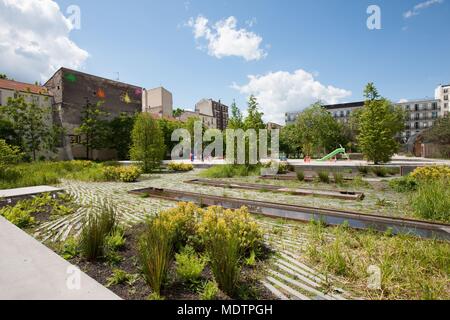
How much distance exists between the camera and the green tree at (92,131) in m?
30.4

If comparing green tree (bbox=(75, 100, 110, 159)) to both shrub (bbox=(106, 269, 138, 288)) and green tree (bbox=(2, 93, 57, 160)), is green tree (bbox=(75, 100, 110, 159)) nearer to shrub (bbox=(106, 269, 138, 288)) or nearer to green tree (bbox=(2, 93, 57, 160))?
green tree (bbox=(2, 93, 57, 160))

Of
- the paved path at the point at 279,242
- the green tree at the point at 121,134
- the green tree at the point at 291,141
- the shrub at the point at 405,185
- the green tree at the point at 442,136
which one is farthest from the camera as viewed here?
the green tree at the point at 291,141

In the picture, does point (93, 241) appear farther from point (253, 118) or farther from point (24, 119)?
point (24, 119)

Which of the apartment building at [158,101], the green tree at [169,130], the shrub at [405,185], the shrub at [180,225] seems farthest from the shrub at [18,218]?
the apartment building at [158,101]

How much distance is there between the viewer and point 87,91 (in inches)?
1319

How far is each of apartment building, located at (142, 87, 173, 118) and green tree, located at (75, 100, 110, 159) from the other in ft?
69.9

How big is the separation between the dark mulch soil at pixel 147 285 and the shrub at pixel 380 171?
12.5 meters

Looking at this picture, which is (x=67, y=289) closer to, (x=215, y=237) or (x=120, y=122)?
(x=215, y=237)

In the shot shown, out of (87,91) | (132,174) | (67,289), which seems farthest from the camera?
(87,91)

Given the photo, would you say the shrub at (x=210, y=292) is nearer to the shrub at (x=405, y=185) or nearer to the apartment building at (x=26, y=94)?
the shrub at (x=405, y=185)

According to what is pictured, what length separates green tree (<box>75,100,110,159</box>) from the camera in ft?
99.7
